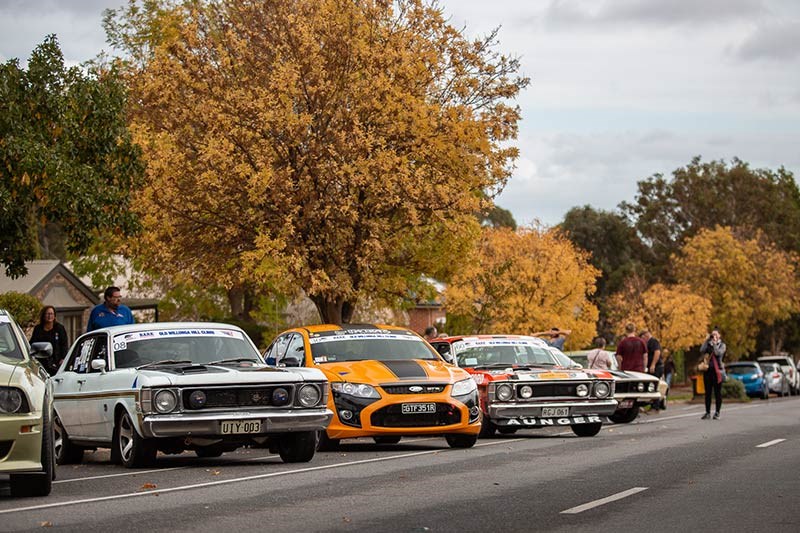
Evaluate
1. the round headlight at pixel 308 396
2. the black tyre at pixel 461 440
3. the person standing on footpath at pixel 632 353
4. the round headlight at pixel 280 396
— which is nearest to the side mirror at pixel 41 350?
the round headlight at pixel 280 396

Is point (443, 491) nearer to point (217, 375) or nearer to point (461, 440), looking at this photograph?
point (217, 375)

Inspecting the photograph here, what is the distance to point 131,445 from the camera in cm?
1395

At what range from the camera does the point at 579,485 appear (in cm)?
1162

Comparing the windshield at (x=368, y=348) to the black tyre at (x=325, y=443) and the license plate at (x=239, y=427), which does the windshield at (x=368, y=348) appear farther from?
the license plate at (x=239, y=427)

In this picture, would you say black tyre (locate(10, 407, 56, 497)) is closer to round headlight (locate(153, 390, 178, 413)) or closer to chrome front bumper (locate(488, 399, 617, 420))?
round headlight (locate(153, 390, 178, 413))

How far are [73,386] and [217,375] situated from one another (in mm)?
2468

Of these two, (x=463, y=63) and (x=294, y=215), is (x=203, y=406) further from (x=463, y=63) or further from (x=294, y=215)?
(x=463, y=63)

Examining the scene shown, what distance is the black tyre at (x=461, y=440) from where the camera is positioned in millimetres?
16688

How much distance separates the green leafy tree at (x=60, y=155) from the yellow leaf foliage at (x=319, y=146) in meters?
2.37

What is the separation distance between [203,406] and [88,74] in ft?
36.7

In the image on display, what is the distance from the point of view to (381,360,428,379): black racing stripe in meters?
16.5

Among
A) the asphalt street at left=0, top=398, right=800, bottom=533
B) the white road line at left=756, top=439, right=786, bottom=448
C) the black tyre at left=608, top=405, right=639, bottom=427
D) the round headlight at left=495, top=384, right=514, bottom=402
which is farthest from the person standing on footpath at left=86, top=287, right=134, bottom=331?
the black tyre at left=608, top=405, right=639, bottom=427

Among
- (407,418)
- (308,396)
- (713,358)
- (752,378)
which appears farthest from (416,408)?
(752,378)

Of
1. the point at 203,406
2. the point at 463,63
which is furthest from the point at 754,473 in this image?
the point at 463,63
